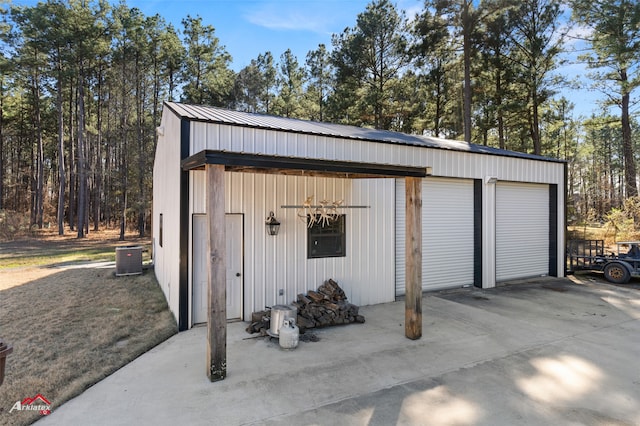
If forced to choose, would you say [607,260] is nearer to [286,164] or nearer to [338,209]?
[338,209]

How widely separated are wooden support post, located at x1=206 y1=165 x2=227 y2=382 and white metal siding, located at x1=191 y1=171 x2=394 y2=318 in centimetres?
176

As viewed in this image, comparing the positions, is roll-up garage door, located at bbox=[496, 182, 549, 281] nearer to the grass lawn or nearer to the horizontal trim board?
the horizontal trim board

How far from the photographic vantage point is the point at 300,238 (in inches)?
237

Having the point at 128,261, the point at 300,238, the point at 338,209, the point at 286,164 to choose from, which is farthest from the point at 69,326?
the point at 338,209

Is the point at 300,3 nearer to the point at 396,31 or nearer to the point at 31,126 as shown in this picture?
the point at 396,31

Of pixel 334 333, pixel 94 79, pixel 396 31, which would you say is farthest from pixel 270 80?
pixel 334 333

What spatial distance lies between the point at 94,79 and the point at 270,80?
1185 cm

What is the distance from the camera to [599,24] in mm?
13922

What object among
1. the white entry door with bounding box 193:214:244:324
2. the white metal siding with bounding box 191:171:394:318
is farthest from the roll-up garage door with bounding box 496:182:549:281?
the white entry door with bounding box 193:214:244:324

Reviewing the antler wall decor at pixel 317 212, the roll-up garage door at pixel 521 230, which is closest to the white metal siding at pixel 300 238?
the antler wall decor at pixel 317 212

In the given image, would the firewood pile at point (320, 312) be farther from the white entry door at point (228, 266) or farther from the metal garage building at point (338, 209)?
the white entry door at point (228, 266)

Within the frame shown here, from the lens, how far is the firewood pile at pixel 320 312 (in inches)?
203

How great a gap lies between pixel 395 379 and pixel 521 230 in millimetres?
7399

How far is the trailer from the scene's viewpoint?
859 centimetres
